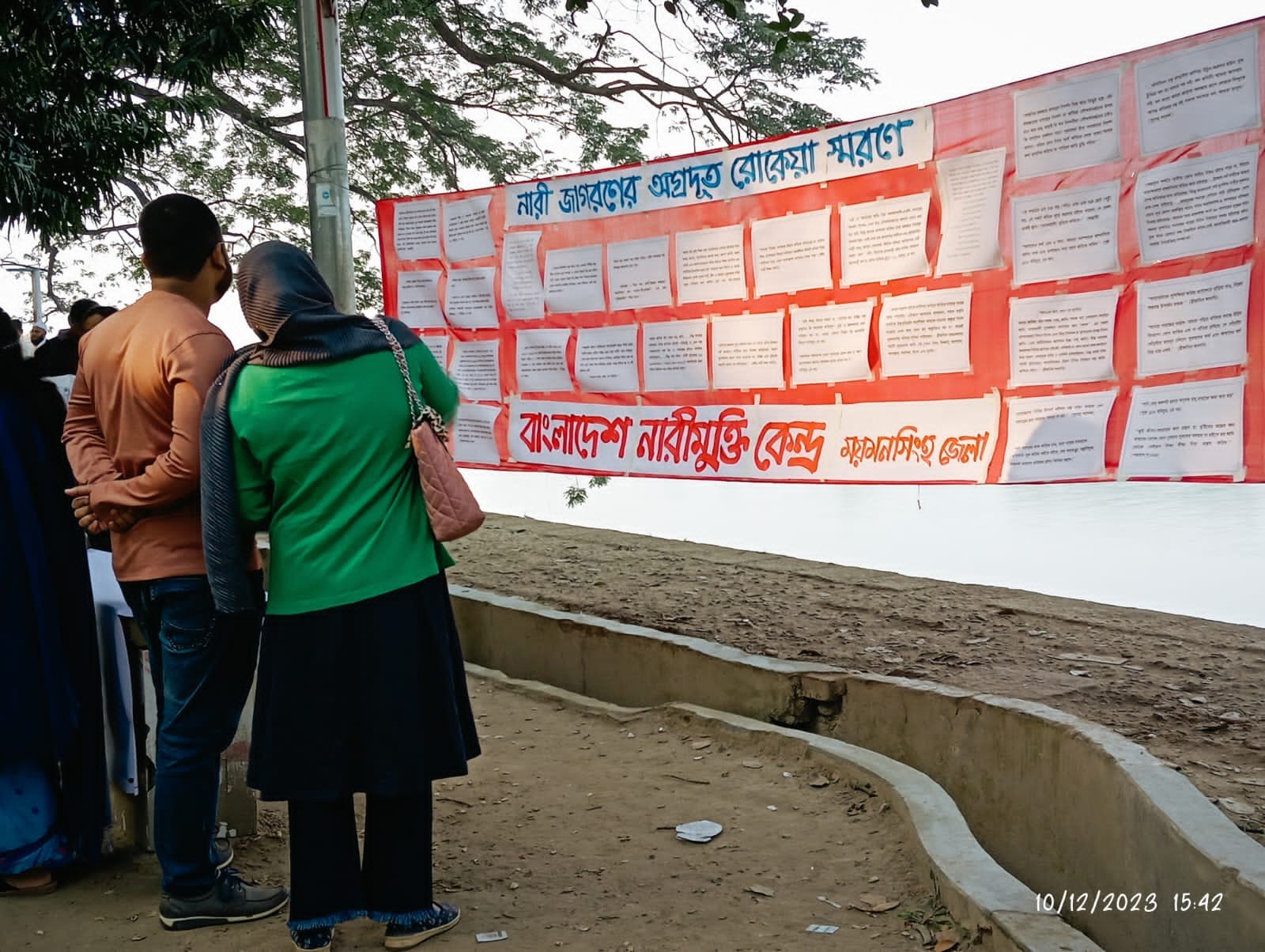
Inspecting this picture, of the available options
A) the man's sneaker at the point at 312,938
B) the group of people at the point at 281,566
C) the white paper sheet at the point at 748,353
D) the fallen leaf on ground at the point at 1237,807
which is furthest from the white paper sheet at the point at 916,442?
the man's sneaker at the point at 312,938

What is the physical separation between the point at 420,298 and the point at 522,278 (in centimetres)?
72

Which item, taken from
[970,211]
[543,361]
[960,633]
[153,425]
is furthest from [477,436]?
[153,425]

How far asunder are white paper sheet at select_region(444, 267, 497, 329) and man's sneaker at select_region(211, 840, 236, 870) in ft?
11.2

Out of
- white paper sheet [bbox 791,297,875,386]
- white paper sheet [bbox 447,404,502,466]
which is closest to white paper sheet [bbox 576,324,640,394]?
white paper sheet [bbox 447,404,502,466]

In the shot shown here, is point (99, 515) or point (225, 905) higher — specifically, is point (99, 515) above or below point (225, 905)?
above

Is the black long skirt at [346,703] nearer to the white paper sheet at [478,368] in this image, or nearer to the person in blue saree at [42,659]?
the person in blue saree at [42,659]

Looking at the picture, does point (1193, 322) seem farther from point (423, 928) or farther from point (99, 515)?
point (99, 515)

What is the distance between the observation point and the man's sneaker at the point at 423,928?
2838 millimetres

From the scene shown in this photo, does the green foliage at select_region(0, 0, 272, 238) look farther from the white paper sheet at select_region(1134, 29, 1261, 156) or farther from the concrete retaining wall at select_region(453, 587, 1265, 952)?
the white paper sheet at select_region(1134, 29, 1261, 156)

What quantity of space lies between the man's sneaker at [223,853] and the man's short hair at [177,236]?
1.49 meters

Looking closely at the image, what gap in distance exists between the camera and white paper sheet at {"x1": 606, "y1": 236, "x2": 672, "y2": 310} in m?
5.64

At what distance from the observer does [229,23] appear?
8727mm

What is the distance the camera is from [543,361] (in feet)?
19.9

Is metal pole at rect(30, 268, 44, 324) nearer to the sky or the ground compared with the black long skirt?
nearer to the sky
